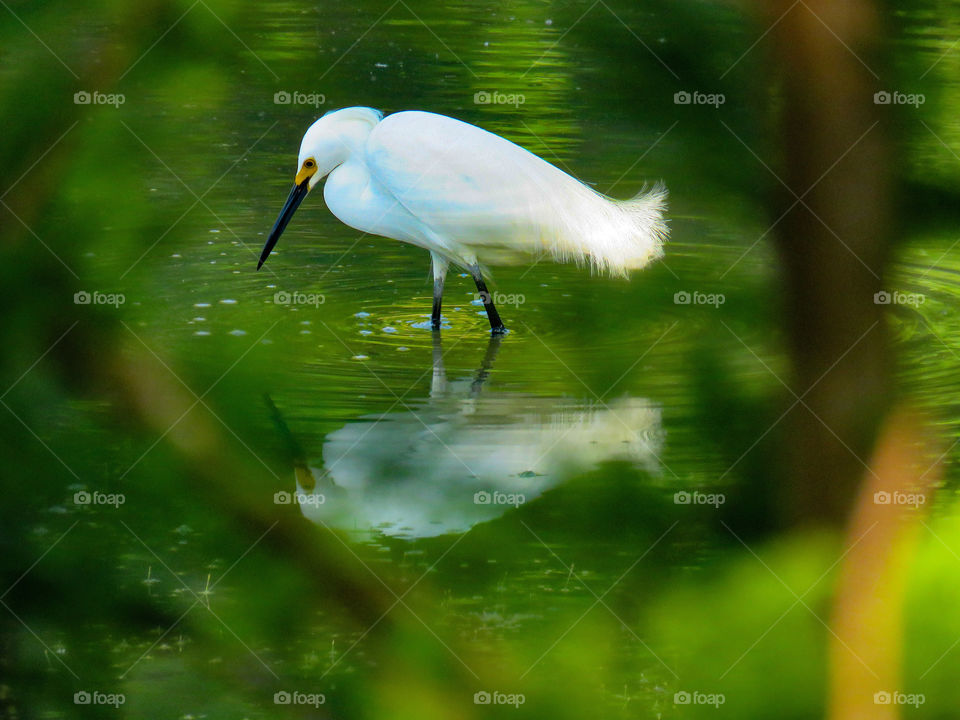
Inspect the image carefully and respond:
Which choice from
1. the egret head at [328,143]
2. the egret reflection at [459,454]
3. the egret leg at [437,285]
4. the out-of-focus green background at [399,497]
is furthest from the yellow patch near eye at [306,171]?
the out-of-focus green background at [399,497]

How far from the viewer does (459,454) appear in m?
1.32

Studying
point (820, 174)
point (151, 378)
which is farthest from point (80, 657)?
point (820, 174)

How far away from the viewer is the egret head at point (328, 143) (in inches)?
78.9

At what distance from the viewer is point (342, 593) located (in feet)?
1.59

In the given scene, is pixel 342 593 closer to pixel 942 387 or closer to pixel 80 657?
pixel 80 657

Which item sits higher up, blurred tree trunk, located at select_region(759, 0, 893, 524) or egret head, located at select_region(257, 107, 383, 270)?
egret head, located at select_region(257, 107, 383, 270)

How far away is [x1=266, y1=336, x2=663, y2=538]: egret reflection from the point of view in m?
0.62

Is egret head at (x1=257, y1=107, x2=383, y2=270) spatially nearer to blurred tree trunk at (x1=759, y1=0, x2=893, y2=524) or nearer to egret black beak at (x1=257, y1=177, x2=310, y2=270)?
egret black beak at (x1=257, y1=177, x2=310, y2=270)

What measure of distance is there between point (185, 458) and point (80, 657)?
0.10 metres

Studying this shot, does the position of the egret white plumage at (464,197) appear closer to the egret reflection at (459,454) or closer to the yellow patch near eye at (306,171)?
the yellow patch near eye at (306,171)

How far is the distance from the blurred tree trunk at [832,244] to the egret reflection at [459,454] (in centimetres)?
15

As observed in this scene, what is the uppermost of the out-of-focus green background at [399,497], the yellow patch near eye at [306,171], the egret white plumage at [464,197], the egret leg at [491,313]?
the yellow patch near eye at [306,171]

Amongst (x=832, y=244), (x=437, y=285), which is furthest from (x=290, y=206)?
(x=832, y=244)

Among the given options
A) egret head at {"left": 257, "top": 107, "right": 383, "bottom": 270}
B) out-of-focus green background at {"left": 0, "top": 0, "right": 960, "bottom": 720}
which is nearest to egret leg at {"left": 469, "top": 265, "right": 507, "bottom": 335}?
egret head at {"left": 257, "top": 107, "right": 383, "bottom": 270}
